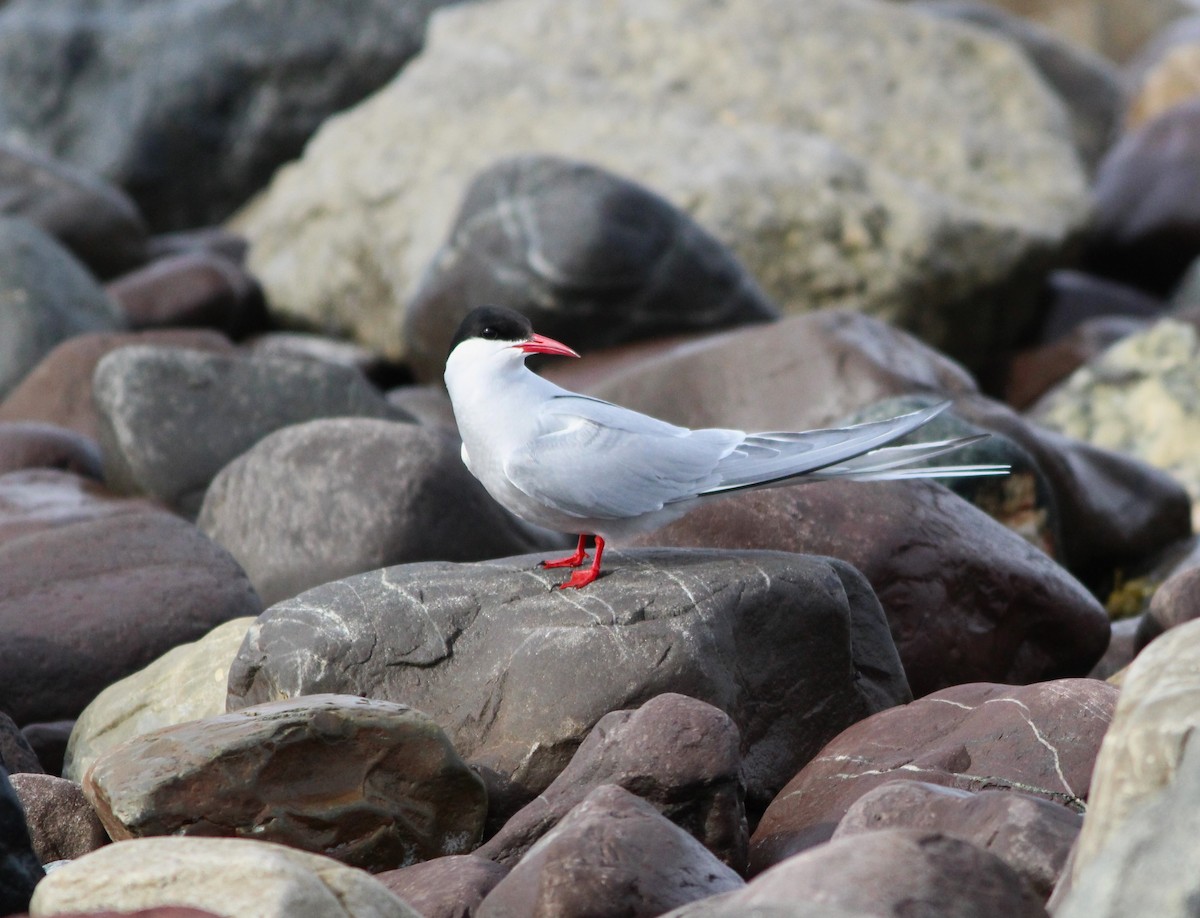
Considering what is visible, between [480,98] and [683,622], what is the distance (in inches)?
339

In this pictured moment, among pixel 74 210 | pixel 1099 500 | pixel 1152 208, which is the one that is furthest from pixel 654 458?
pixel 1152 208

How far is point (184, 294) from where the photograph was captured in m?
11.2

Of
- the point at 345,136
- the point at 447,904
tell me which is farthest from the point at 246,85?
the point at 447,904

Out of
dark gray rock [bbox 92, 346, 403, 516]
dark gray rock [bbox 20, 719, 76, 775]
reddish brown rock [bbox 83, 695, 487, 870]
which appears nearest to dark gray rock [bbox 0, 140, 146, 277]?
dark gray rock [bbox 92, 346, 403, 516]

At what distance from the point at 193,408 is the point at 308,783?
4.03m

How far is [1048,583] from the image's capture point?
5.79 metres

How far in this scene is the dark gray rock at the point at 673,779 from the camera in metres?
3.91

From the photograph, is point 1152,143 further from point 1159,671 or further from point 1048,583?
point 1159,671

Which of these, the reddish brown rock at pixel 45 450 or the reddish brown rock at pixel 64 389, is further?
the reddish brown rock at pixel 64 389

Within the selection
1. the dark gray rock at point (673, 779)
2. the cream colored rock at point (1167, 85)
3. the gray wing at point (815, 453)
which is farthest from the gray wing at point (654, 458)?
the cream colored rock at point (1167, 85)

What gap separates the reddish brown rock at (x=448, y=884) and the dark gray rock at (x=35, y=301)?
6.81 m

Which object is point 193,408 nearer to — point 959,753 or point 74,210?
point 959,753

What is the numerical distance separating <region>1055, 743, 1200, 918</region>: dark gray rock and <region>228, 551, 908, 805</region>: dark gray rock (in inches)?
67.9

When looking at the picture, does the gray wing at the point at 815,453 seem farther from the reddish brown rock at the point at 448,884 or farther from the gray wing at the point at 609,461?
the reddish brown rock at the point at 448,884
